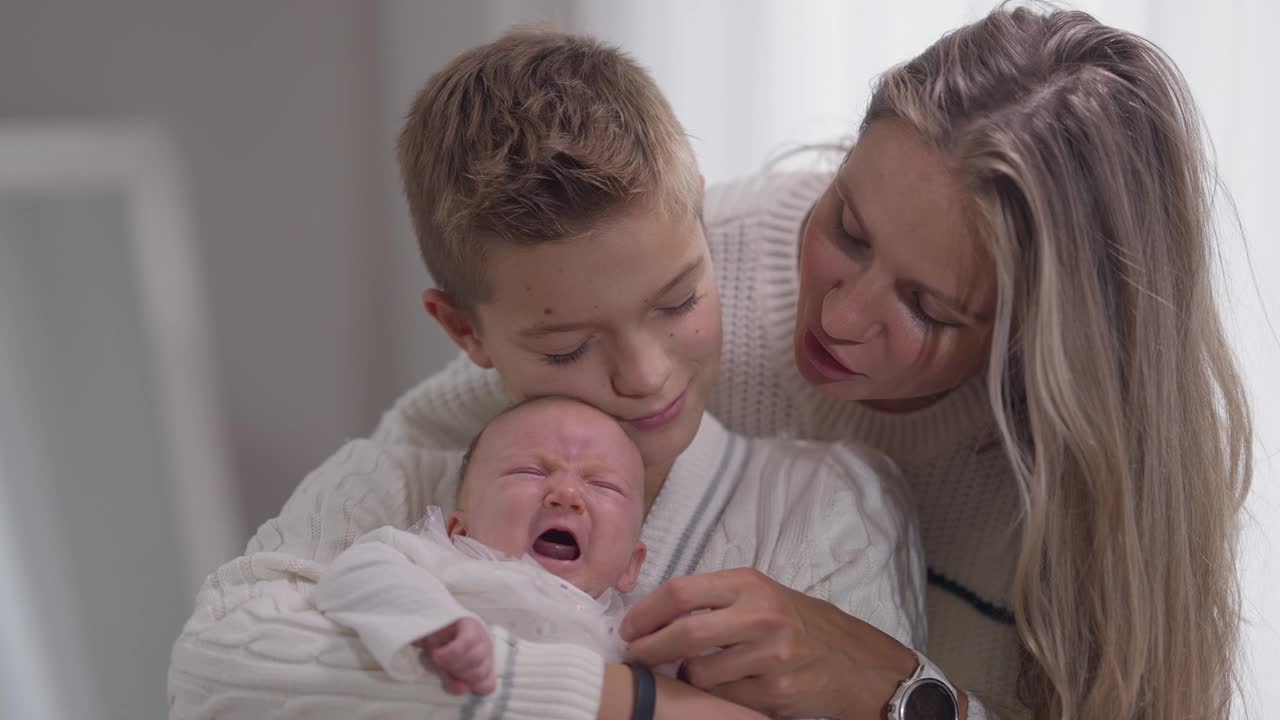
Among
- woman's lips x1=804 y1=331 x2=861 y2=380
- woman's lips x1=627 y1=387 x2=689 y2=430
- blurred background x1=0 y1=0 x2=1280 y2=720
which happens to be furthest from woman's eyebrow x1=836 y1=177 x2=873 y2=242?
blurred background x1=0 y1=0 x2=1280 y2=720

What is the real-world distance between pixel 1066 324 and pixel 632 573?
0.52 m

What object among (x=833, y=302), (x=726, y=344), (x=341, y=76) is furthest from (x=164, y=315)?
(x=833, y=302)

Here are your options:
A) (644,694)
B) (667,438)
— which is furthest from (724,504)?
(644,694)

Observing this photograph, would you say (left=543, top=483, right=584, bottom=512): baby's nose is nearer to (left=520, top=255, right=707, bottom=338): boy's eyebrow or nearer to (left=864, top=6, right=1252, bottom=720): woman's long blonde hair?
(left=520, top=255, right=707, bottom=338): boy's eyebrow

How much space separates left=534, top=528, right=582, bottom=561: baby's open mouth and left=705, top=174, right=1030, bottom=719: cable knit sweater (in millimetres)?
452

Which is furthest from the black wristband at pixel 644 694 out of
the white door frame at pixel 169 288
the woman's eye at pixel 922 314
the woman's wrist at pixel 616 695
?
the white door frame at pixel 169 288

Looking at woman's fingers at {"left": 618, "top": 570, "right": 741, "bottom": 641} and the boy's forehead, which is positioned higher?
the boy's forehead

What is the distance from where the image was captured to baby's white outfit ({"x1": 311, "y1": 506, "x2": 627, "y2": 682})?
0.99 meters

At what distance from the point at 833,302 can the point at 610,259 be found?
0.78 feet

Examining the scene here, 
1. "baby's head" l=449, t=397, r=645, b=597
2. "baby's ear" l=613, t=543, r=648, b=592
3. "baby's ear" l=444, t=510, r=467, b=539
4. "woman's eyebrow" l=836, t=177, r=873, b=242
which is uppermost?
"woman's eyebrow" l=836, t=177, r=873, b=242

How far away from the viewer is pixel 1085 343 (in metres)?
1.11

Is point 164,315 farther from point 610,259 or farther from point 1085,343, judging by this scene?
point 1085,343

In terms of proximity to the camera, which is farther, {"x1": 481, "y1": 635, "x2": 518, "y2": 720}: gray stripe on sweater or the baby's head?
the baby's head

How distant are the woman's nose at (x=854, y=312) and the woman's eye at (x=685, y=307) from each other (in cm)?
14
